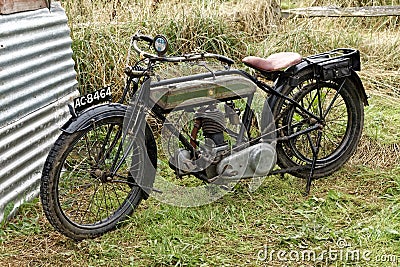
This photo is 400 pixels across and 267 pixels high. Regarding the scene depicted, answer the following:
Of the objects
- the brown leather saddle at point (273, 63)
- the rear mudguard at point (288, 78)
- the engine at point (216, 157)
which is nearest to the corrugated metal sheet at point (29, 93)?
the engine at point (216, 157)

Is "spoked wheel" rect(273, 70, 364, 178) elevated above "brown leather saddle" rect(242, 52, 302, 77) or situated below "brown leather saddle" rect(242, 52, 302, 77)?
below

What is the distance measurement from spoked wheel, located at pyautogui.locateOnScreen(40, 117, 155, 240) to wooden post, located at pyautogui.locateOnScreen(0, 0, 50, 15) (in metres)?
0.98

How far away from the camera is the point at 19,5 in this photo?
4.07 metres

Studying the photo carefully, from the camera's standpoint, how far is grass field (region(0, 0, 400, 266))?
3.58m

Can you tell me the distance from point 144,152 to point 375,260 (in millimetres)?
1552

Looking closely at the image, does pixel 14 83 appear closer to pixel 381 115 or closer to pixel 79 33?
pixel 79 33

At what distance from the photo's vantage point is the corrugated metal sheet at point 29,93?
12.8ft

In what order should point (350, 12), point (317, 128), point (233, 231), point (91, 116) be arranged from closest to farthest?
point (91, 116), point (233, 231), point (317, 128), point (350, 12)

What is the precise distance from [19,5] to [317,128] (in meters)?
2.26

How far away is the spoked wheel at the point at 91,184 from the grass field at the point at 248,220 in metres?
0.11

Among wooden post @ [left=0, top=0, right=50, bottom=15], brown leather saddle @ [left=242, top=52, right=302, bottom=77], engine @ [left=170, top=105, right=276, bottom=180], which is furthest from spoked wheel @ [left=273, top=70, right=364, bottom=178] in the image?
wooden post @ [left=0, top=0, right=50, bottom=15]

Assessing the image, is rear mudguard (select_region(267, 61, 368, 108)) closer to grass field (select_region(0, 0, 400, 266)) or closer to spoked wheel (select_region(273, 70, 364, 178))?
spoked wheel (select_region(273, 70, 364, 178))

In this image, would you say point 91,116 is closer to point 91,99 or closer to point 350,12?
point 91,99

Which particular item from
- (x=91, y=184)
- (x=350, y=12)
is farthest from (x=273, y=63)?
(x=350, y=12)
